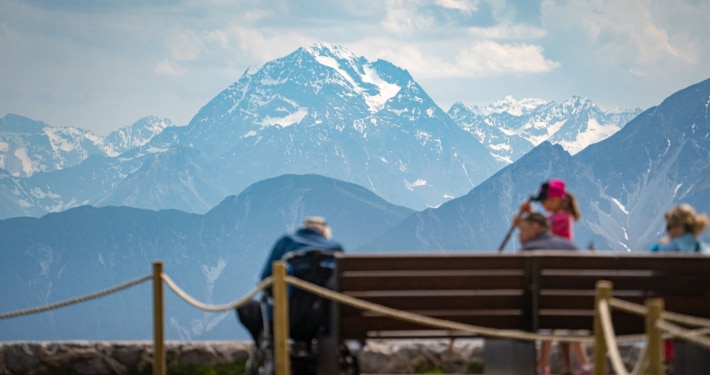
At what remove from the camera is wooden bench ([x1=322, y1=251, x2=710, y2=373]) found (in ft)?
23.3

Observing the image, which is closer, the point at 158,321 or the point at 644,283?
the point at 644,283

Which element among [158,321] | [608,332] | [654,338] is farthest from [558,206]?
[654,338]

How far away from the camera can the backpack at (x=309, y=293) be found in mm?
7469

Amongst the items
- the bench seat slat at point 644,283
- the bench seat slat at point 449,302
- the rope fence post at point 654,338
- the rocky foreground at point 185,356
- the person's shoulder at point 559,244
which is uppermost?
the person's shoulder at point 559,244

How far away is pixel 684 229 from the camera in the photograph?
7871 mm

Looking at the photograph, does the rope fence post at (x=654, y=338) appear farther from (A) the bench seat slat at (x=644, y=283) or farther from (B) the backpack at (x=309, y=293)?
(B) the backpack at (x=309, y=293)

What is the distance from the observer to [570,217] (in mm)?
8383

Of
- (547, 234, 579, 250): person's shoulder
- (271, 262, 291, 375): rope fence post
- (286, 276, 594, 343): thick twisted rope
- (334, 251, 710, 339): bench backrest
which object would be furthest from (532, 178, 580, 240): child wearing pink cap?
(271, 262, 291, 375): rope fence post

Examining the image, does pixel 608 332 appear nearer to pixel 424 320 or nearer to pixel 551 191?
pixel 424 320

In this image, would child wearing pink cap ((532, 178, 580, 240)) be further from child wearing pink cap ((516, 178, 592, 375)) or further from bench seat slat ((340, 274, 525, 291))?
bench seat slat ((340, 274, 525, 291))

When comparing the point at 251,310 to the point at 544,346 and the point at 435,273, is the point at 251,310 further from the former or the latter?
the point at 544,346

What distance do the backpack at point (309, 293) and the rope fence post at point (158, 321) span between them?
0.83m

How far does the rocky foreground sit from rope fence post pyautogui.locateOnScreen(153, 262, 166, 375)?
2.48 ft

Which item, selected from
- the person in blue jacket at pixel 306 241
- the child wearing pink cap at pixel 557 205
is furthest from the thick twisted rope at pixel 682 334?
the person in blue jacket at pixel 306 241
